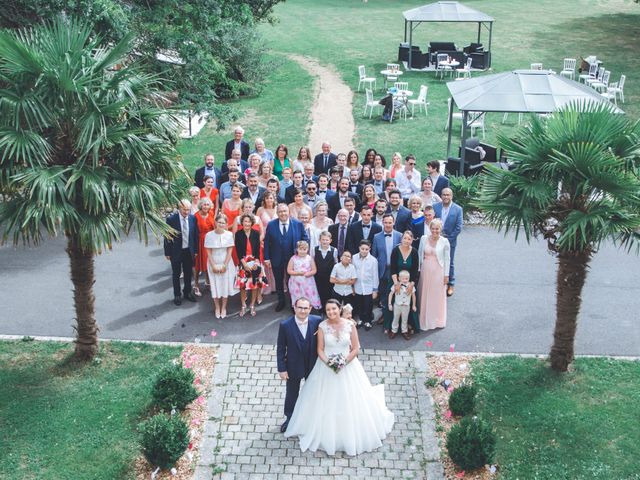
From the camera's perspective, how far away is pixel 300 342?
10.2 m

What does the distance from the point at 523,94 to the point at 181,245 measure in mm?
8953

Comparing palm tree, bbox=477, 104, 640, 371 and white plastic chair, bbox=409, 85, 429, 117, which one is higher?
palm tree, bbox=477, 104, 640, 371

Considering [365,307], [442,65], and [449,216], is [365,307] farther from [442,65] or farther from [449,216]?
[442,65]

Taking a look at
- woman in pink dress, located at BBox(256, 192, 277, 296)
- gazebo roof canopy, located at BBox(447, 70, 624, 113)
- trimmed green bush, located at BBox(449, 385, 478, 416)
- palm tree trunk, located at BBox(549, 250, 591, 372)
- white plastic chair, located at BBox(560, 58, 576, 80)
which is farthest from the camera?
white plastic chair, located at BBox(560, 58, 576, 80)

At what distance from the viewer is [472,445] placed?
976cm

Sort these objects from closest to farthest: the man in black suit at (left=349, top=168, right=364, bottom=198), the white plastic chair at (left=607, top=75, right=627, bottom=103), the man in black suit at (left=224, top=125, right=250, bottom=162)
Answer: the man in black suit at (left=349, top=168, right=364, bottom=198) → the man in black suit at (left=224, top=125, right=250, bottom=162) → the white plastic chair at (left=607, top=75, right=627, bottom=103)

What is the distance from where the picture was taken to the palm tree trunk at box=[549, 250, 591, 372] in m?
11.5

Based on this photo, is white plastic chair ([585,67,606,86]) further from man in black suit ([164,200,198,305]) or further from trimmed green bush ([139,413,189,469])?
trimmed green bush ([139,413,189,469])

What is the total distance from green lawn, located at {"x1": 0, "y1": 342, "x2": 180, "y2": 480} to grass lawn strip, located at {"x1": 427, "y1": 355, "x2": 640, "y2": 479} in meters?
4.20

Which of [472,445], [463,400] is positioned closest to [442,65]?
[463,400]

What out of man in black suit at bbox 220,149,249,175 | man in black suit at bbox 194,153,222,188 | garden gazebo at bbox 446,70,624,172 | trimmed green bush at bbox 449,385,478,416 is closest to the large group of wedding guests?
man in black suit at bbox 194,153,222,188

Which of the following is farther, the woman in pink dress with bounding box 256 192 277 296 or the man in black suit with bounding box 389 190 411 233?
the woman in pink dress with bounding box 256 192 277 296

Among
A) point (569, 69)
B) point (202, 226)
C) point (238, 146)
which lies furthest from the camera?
point (569, 69)

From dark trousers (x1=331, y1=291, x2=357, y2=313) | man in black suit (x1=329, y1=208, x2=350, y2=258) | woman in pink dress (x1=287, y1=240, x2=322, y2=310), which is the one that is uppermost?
man in black suit (x1=329, y1=208, x2=350, y2=258)
